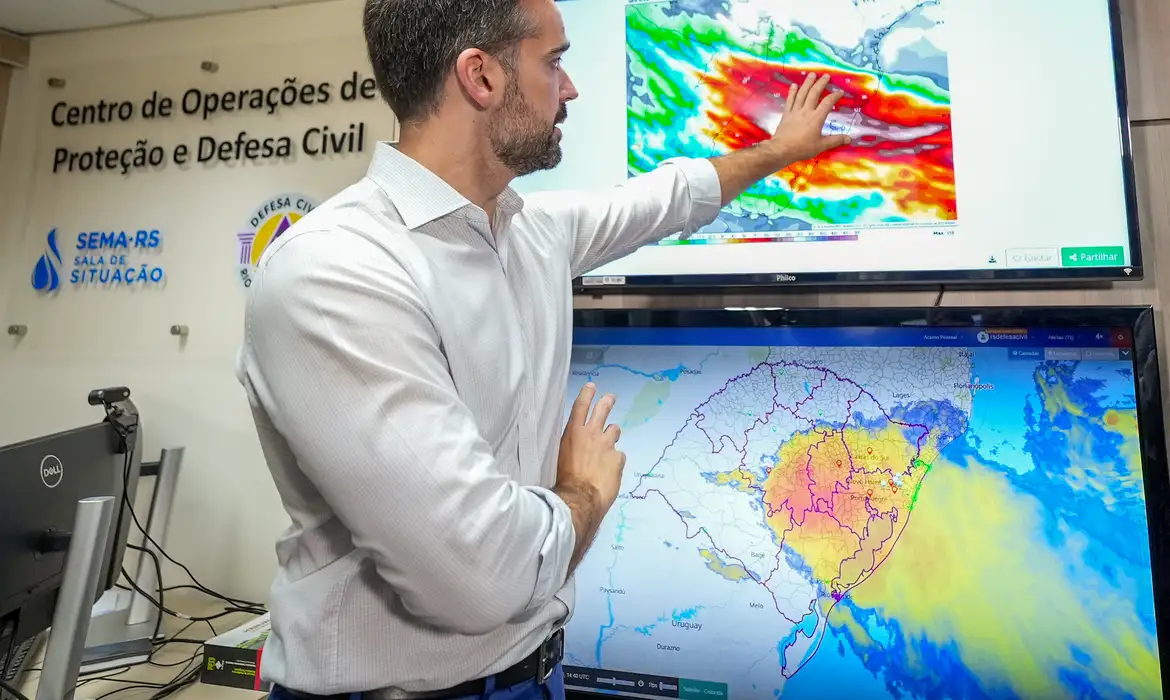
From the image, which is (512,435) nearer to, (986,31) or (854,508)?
(854,508)

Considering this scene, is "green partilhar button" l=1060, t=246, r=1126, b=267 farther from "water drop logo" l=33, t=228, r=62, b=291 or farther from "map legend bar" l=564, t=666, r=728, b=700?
"water drop logo" l=33, t=228, r=62, b=291

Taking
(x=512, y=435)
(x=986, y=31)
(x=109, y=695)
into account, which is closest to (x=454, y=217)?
(x=512, y=435)

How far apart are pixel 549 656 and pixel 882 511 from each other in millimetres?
655

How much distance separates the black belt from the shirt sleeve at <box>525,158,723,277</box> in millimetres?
630

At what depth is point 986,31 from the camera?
4.32ft

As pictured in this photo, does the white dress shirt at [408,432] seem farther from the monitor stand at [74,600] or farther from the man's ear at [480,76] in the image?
the monitor stand at [74,600]


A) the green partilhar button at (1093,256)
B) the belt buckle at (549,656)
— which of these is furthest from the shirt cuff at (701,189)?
the belt buckle at (549,656)

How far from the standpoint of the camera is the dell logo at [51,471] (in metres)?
1.29

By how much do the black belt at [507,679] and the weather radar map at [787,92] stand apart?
2.76 ft

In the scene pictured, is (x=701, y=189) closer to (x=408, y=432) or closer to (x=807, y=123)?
(x=807, y=123)

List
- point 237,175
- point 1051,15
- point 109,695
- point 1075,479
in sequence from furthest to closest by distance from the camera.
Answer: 1. point 237,175
2. point 109,695
3. point 1051,15
4. point 1075,479

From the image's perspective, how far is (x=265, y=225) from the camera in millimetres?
1993

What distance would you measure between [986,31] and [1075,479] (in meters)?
0.83

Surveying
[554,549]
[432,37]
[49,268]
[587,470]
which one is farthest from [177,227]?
[554,549]
